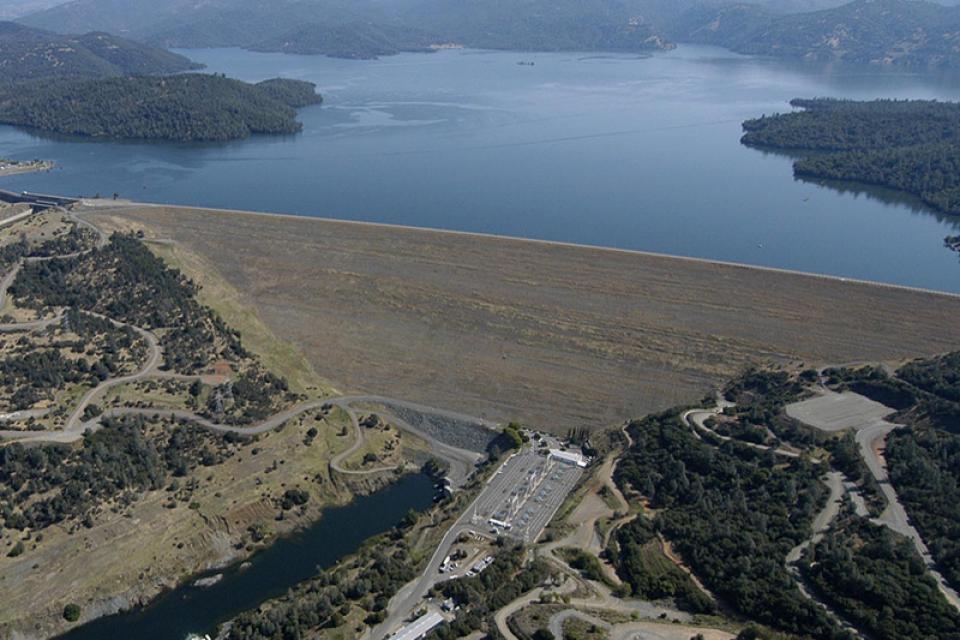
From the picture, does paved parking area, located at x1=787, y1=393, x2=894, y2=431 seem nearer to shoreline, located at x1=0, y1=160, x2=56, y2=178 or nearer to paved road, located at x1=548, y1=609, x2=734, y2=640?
paved road, located at x1=548, y1=609, x2=734, y2=640

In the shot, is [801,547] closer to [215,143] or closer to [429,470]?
[429,470]

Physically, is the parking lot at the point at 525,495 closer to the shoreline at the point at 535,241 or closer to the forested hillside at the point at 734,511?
the forested hillside at the point at 734,511

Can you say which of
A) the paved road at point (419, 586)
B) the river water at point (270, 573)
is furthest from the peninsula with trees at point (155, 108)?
the paved road at point (419, 586)

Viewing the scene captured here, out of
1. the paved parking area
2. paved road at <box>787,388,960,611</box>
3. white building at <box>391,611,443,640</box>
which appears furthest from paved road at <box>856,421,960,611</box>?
white building at <box>391,611,443,640</box>

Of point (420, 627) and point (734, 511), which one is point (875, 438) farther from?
point (420, 627)

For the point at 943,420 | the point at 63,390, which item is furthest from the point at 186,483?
the point at 943,420
